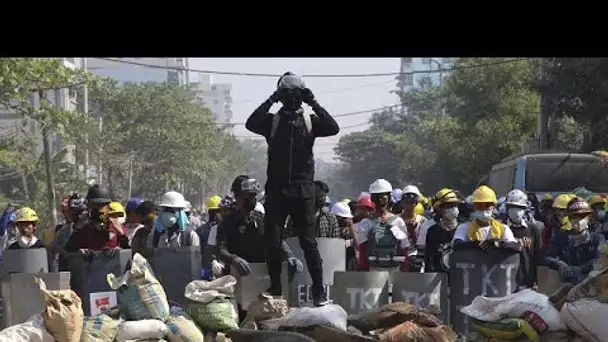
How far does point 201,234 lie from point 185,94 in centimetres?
5922

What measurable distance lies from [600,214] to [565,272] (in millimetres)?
4507

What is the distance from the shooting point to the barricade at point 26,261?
8.36 metres

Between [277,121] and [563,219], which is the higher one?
[277,121]

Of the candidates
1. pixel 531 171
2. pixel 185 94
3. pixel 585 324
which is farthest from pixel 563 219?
pixel 185 94

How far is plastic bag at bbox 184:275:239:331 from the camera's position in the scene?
24.7ft

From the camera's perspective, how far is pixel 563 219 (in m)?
10.4

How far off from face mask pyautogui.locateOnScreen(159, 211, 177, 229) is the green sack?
60.4 inches

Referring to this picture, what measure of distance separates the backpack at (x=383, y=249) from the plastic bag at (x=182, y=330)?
2.59 meters

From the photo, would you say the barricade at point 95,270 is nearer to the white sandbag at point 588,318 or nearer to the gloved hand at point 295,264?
the gloved hand at point 295,264

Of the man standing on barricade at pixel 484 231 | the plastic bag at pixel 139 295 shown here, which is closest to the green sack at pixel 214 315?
the plastic bag at pixel 139 295

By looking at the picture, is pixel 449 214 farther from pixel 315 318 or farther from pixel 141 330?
pixel 141 330
